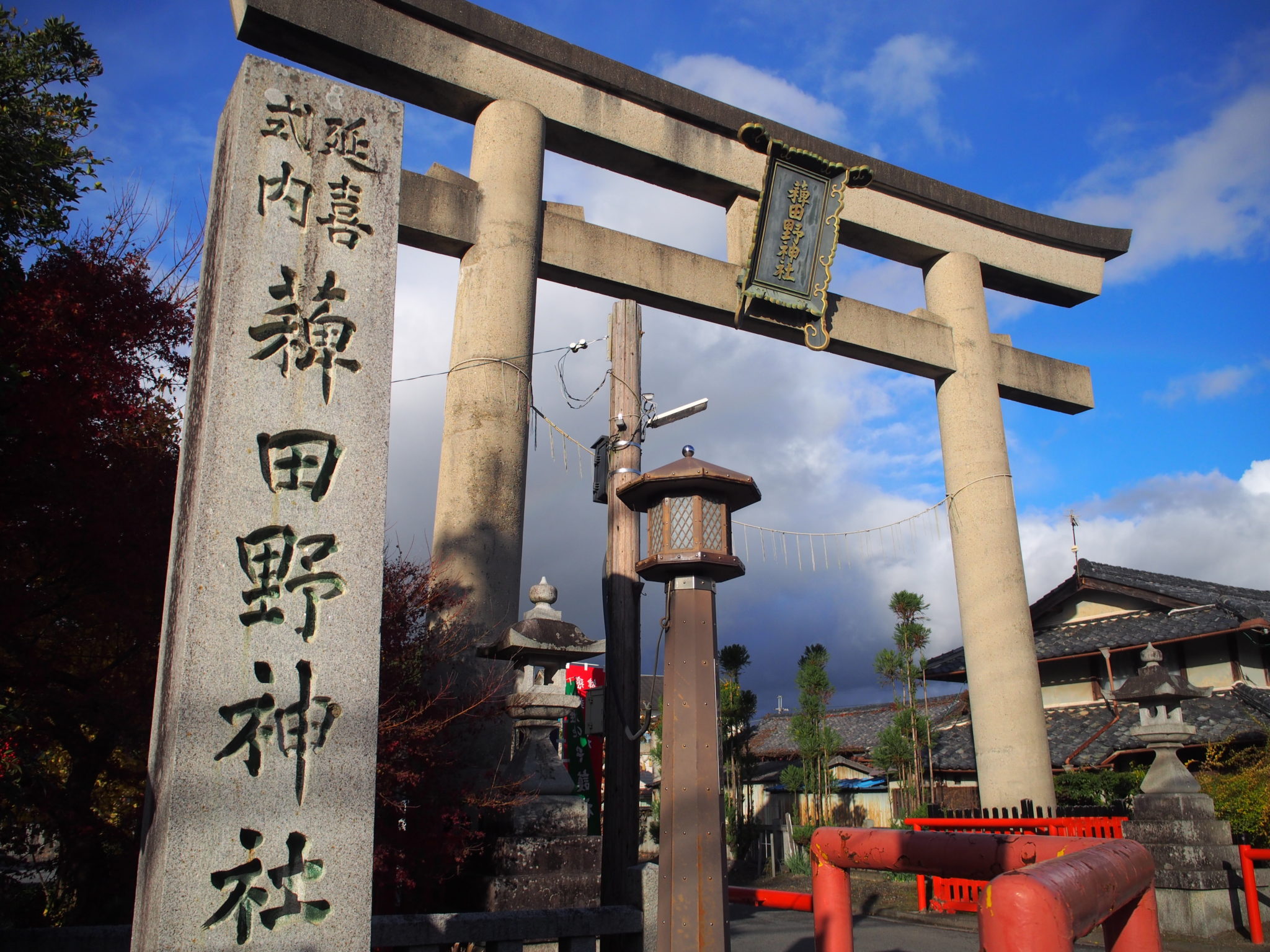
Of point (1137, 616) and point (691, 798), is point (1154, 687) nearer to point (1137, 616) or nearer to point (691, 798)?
point (691, 798)

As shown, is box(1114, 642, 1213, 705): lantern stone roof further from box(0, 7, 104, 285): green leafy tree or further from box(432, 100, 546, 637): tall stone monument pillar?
box(0, 7, 104, 285): green leafy tree

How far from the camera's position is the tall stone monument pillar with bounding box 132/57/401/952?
3189mm

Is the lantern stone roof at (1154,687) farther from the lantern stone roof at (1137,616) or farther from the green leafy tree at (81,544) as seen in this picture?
the green leafy tree at (81,544)

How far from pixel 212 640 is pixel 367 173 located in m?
2.40

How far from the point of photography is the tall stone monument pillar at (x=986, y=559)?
1096 cm

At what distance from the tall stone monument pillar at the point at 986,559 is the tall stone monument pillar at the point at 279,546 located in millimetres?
9771

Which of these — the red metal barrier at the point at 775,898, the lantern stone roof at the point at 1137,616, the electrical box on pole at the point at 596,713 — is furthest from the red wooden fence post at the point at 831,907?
the lantern stone roof at the point at 1137,616

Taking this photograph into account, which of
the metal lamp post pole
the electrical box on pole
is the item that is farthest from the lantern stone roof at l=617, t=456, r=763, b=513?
the electrical box on pole

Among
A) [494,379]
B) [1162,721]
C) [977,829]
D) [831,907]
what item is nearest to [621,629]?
[831,907]

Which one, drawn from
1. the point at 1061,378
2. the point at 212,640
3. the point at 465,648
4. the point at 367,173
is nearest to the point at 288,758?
the point at 212,640

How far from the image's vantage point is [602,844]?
5715 millimetres

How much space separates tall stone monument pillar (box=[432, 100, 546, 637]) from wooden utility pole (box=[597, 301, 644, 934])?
1676 mm

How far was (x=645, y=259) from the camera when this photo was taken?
10.3 metres

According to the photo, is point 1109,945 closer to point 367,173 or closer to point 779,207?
point 367,173
